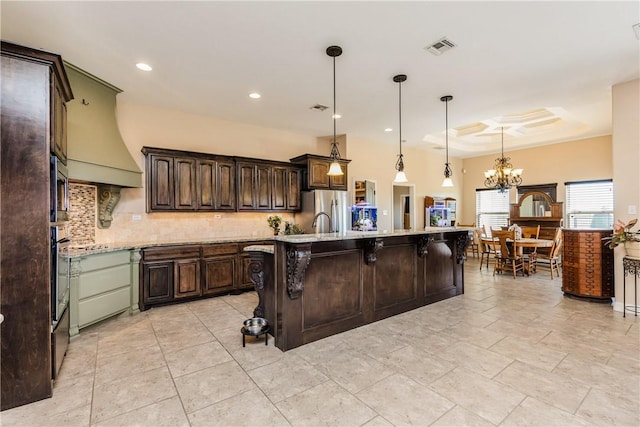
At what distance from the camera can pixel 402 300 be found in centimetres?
391

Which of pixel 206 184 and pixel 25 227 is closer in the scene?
pixel 25 227

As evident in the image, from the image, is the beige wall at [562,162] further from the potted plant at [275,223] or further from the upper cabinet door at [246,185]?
the upper cabinet door at [246,185]

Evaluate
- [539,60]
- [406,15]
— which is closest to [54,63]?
[406,15]

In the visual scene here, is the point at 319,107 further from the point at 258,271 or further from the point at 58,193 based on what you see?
the point at 58,193

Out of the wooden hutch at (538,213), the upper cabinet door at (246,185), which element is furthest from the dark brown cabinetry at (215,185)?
the wooden hutch at (538,213)

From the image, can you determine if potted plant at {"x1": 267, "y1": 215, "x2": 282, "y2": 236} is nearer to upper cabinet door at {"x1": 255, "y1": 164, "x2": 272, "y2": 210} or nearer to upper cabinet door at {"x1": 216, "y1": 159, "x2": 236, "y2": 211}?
upper cabinet door at {"x1": 255, "y1": 164, "x2": 272, "y2": 210}

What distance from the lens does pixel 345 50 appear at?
10.4 feet

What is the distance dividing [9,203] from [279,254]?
200cm

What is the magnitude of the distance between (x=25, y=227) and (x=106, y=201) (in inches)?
94.4

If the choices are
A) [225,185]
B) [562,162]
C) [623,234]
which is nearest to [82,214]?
[225,185]

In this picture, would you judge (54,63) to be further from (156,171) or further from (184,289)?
(184,289)

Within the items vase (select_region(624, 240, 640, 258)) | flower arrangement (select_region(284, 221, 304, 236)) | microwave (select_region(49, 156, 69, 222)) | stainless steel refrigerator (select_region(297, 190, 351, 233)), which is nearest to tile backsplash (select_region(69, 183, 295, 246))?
flower arrangement (select_region(284, 221, 304, 236))

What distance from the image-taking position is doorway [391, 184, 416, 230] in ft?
27.5

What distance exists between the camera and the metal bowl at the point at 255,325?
9.83 ft
